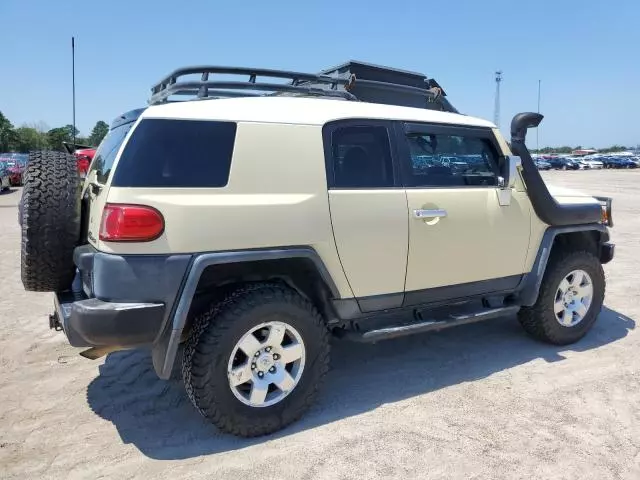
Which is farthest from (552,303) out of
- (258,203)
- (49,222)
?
(49,222)

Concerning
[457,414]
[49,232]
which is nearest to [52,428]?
[49,232]

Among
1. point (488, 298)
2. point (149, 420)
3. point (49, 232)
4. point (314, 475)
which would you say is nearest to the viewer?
point (314, 475)

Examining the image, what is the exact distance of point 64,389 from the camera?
148 inches

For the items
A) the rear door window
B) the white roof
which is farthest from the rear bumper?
the rear door window

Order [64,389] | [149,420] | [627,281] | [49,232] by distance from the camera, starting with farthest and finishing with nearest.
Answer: [627,281], [64,389], [149,420], [49,232]

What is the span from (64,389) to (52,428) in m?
0.56

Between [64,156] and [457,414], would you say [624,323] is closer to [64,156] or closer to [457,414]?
[457,414]

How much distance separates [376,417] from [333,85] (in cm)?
266

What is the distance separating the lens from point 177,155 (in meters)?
2.90

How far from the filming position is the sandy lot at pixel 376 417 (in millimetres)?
2857

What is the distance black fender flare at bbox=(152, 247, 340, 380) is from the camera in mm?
2832

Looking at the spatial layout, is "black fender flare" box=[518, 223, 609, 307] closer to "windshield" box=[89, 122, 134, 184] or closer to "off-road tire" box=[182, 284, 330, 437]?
"off-road tire" box=[182, 284, 330, 437]

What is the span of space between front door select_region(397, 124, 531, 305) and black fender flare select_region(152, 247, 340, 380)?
1.11m

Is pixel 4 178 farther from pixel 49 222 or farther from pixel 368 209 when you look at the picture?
pixel 368 209
